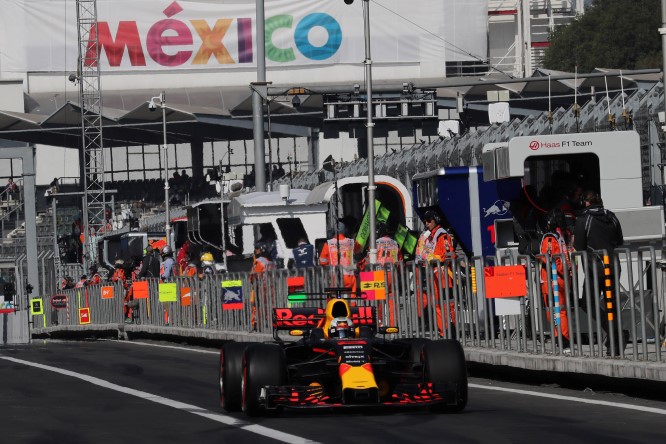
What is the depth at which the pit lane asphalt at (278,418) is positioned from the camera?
10.9m

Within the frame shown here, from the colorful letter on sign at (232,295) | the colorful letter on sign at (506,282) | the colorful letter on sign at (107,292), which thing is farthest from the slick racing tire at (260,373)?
the colorful letter on sign at (107,292)

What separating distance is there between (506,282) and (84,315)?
96.1ft

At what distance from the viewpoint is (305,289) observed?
25.1 meters

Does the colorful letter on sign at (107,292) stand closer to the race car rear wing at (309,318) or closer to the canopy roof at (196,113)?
the race car rear wing at (309,318)

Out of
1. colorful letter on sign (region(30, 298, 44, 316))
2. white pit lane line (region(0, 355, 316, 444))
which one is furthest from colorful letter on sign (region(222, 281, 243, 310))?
colorful letter on sign (region(30, 298, 44, 316))

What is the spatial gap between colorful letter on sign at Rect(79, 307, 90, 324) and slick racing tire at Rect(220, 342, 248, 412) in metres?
31.3

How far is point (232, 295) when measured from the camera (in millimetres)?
28406

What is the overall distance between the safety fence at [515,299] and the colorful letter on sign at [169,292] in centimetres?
504

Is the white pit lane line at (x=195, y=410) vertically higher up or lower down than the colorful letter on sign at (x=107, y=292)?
lower down

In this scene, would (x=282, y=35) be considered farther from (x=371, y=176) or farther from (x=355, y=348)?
(x=355, y=348)

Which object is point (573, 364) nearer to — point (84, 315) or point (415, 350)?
point (415, 350)

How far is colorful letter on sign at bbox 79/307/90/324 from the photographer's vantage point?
145 ft

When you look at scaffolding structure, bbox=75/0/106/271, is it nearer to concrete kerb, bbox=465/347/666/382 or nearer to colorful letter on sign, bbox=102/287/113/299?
colorful letter on sign, bbox=102/287/113/299

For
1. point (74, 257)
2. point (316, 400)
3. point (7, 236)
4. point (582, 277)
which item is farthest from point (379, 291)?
point (7, 236)
